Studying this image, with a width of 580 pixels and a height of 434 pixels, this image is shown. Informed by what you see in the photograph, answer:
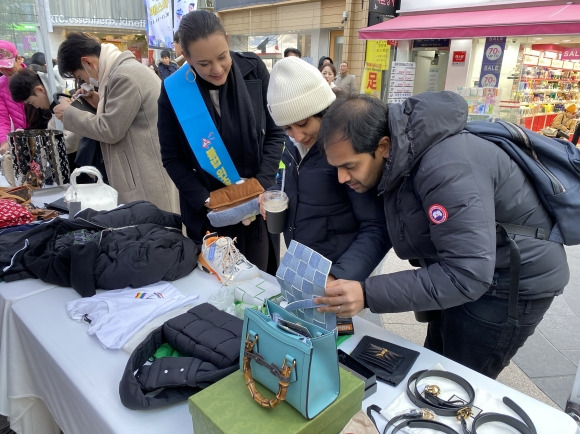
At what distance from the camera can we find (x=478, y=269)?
0.95 meters

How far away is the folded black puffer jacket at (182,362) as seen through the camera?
951 mm

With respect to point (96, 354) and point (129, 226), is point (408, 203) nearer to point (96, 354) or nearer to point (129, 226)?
point (96, 354)

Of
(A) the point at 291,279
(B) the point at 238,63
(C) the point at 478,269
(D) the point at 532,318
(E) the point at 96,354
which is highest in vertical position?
(B) the point at 238,63

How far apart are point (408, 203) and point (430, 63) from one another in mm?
6850


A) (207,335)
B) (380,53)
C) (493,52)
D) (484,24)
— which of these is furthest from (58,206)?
(493,52)

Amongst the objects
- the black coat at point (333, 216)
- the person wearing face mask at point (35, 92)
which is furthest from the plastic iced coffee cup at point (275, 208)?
the person wearing face mask at point (35, 92)

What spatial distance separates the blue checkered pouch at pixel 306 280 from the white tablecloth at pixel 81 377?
0.52ft

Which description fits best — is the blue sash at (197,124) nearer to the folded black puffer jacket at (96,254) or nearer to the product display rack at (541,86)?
the folded black puffer jacket at (96,254)

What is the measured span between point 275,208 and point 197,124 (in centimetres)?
64

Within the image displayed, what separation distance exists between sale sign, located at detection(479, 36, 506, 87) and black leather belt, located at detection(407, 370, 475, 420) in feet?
19.6

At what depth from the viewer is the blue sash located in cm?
177

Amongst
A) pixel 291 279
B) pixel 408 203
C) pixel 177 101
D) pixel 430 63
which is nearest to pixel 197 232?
pixel 177 101

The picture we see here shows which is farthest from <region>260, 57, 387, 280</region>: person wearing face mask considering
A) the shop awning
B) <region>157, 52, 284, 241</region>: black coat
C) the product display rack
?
the product display rack

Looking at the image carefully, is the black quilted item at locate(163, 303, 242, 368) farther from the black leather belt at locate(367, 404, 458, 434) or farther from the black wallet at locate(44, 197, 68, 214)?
the black wallet at locate(44, 197, 68, 214)
